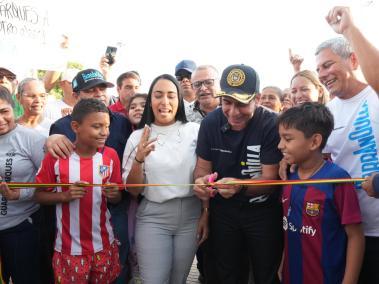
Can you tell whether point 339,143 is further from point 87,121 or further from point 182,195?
point 87,121

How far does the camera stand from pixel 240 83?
116 inches

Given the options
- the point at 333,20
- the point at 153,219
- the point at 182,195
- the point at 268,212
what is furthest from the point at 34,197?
the point at 333,20

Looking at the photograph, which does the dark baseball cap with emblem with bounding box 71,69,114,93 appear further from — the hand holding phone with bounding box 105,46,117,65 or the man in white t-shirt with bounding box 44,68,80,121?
the hand holding phone with bounding box 105,46,117,65

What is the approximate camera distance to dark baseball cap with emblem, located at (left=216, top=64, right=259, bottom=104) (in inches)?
113

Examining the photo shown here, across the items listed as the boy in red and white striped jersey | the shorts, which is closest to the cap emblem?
the boy in red and white striped jersey

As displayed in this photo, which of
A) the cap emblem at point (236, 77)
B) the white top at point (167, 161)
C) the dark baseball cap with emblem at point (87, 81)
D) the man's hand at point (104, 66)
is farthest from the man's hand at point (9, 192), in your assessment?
the man's hand at point (104, 66)

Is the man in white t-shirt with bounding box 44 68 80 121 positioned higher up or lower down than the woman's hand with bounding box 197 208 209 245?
higher up

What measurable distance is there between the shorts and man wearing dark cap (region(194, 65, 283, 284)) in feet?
2.91

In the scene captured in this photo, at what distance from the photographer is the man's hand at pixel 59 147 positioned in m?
2.86

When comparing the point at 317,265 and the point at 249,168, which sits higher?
the point at 249,168

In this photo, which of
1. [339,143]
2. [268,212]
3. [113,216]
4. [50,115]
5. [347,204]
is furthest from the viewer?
[50,115]

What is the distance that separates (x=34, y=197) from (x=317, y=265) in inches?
90.6

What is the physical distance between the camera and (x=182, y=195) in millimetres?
3068

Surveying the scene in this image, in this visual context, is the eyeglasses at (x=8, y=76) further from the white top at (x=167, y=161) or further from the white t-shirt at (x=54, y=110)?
the white top at (x=167, y=161)
